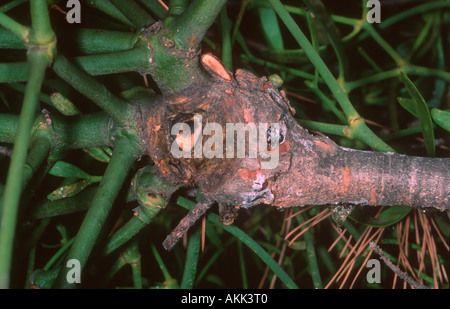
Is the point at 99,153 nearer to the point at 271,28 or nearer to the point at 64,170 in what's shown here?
the point at 64,170

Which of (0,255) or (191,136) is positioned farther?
(191,136)

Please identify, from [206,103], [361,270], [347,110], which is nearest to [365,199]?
[347,110]

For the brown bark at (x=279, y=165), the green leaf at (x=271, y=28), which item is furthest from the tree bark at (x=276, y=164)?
the green leaf at (x=271, y=28)

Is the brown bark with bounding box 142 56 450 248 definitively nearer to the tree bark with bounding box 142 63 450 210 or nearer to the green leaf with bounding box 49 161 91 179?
the tree bark with bounding box 142 63 450 210
